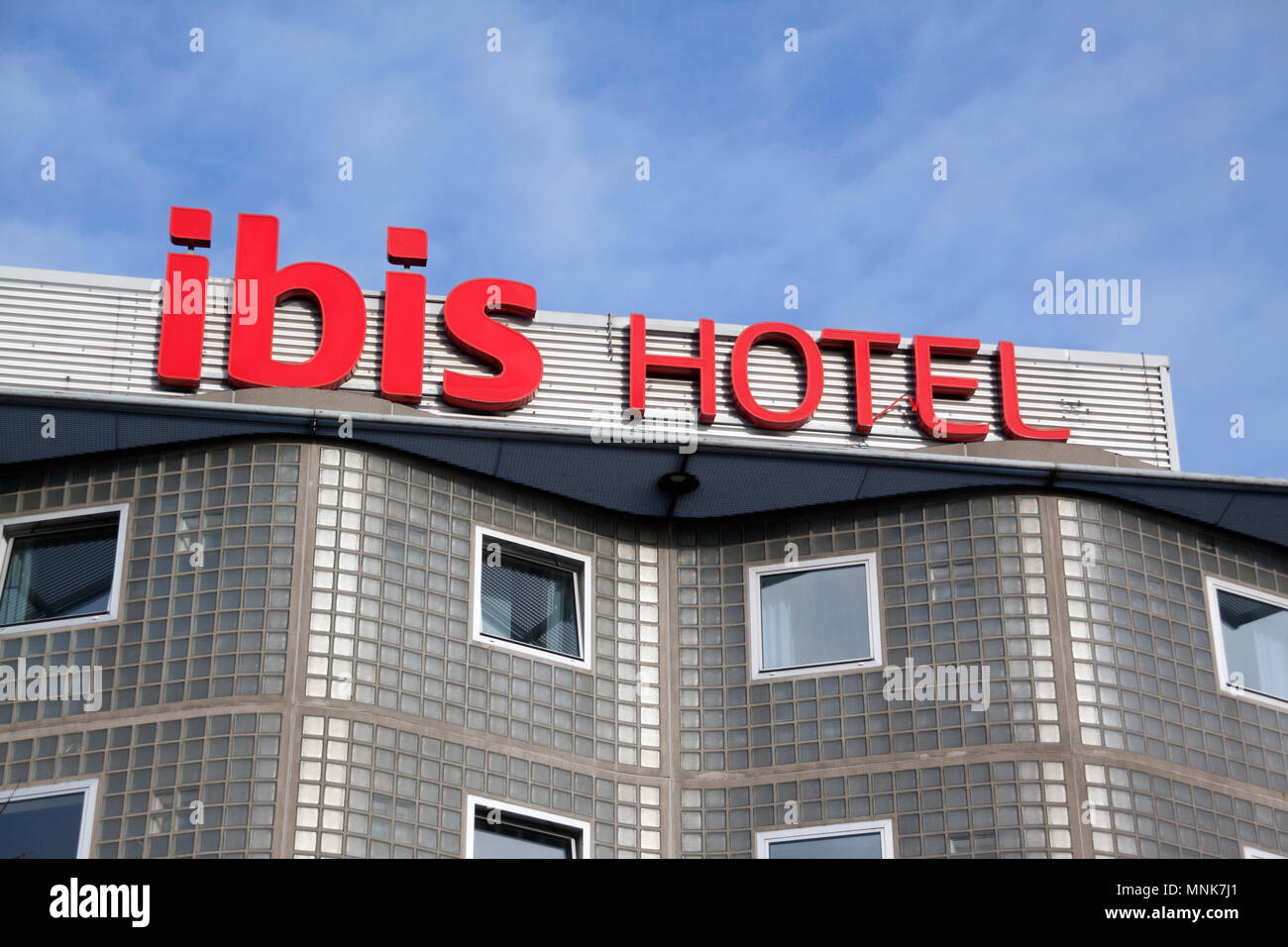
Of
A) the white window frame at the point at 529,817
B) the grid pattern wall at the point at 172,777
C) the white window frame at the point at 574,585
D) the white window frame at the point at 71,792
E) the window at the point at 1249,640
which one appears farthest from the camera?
the window at the point at 1249,640

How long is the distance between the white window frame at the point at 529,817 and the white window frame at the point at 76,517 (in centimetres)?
453

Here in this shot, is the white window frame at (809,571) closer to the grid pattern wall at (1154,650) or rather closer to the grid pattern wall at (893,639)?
the grid pattern wall at (893,639)

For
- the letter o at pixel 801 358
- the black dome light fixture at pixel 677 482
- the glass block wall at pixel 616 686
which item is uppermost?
the letter o at pixel 801 358

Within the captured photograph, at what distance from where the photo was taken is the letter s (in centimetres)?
2306

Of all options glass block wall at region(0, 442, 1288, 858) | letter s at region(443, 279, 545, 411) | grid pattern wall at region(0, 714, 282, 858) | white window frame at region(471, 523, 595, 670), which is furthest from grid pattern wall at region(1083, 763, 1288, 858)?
grid pattern wall at region(0, 714, 282, 858)

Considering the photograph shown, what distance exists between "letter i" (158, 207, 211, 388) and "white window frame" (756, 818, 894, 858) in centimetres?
899

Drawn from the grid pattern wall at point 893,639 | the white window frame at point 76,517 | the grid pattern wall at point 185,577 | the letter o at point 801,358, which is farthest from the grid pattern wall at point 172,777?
the letter o at point 801,358

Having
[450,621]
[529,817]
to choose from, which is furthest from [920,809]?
[450,621]

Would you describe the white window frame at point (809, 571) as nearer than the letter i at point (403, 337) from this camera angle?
Yes

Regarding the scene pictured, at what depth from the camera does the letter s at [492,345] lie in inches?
908

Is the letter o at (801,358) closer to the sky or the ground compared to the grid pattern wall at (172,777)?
closer to the sky

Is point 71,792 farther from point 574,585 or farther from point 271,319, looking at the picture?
point 271,319

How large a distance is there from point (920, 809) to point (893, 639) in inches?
84.2

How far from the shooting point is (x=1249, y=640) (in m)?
22.5
